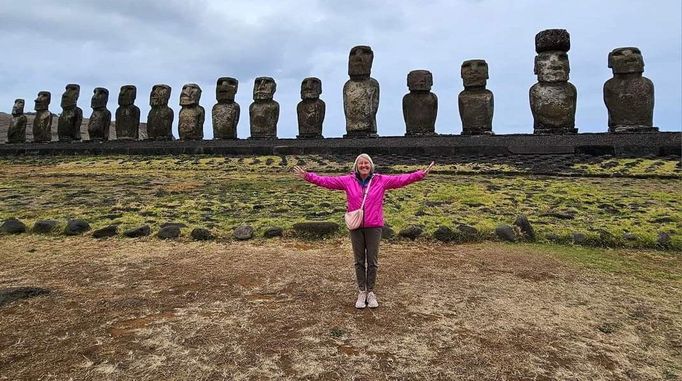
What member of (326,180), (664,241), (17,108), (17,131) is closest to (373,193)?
(326,180)

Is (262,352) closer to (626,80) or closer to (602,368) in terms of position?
(602,368)

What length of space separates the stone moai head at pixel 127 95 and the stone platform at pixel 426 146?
5.29 ft

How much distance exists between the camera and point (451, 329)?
11.9 feet

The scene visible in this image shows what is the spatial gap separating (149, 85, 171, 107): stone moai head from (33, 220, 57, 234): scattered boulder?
41.6 ft

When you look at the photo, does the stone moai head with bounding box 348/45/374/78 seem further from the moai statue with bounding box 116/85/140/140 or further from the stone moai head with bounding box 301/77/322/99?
the moai statue with bounding box 116/85/140/140

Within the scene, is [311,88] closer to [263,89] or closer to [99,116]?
[263,89]

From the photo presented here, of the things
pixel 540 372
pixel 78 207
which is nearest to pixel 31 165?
pixel 78 207

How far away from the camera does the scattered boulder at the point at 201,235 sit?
6.52m

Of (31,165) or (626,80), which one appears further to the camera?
(31,165)

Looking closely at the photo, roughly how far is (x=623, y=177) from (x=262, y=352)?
9.44m

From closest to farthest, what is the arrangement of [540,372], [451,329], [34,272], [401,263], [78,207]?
[540,372]
[451,329]
[34,272]
[401,263]
[78,207]

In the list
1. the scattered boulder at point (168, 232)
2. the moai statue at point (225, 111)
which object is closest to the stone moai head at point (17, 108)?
the moai statue at point (225, 111)

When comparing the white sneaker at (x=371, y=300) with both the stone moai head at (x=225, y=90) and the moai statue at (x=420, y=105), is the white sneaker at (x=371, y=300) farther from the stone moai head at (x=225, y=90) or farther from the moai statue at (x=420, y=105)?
the stone moai head at (x=225, y=90)

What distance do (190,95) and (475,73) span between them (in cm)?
986
